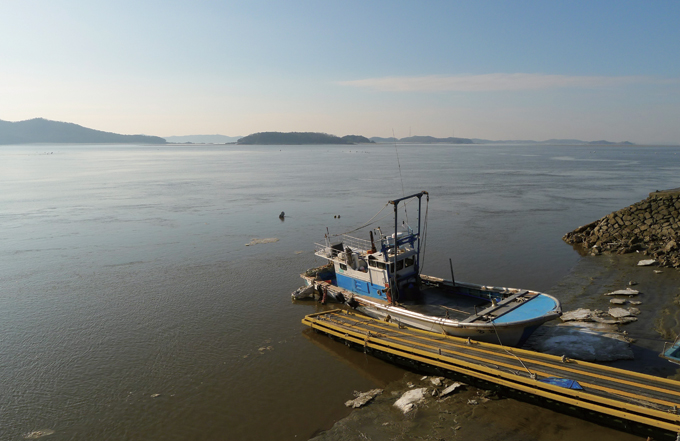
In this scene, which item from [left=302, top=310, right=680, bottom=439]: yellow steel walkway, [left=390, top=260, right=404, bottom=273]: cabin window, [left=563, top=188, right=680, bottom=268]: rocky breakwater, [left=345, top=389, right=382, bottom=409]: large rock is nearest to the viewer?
[left=302, top=310, right=680, bottom=439]: yellow steel walkway

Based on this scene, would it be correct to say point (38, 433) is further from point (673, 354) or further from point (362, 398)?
point (673, 354)

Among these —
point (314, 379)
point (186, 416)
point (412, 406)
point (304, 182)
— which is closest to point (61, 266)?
point (186, 416)

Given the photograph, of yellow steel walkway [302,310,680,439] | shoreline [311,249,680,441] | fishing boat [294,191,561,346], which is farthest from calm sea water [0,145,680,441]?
fishing boat [294,191,561,346]

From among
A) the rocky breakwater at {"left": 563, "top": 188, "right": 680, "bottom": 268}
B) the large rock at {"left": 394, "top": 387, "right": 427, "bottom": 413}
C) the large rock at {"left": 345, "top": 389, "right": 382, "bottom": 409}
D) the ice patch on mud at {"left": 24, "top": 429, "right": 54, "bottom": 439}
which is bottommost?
the ice patch on mud at {"left": 24, "top": 429, "right": 54, "bottom": 439}

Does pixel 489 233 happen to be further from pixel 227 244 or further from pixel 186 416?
pixel 186 416

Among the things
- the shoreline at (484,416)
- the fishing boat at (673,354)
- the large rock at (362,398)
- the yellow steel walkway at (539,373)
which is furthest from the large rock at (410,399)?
the fishing boat at (673,354)

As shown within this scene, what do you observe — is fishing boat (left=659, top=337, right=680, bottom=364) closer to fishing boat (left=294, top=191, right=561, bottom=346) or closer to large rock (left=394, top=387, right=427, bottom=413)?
fishing boat (left=294, top=191, right=561, bottom=346)

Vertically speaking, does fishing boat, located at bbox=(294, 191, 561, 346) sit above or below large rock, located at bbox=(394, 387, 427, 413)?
above
